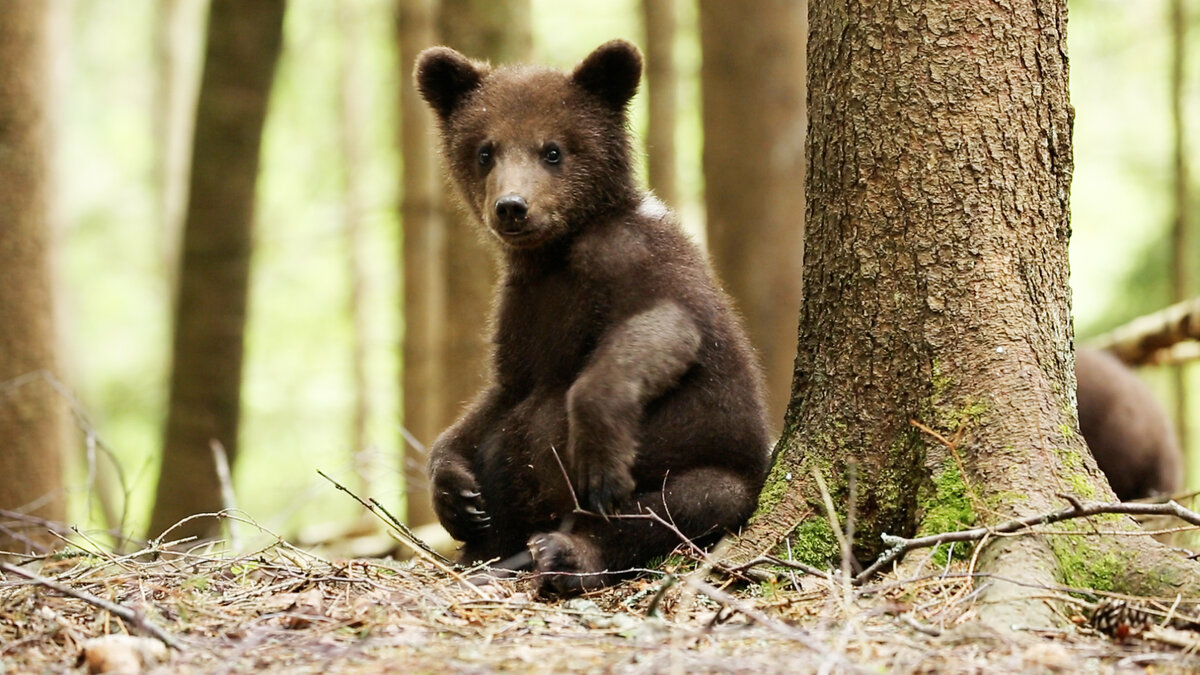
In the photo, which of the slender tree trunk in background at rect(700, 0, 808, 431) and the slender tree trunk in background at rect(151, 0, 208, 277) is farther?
the slender tree trunk in background at rect(151, 0, 208, 277)

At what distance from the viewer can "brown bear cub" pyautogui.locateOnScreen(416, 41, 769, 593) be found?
16.5ft

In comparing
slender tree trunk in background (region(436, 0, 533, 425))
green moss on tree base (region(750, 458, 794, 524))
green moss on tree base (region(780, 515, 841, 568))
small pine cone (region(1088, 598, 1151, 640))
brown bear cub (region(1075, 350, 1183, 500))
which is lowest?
brown bear cub (region(1075, 350, 1183, 500))

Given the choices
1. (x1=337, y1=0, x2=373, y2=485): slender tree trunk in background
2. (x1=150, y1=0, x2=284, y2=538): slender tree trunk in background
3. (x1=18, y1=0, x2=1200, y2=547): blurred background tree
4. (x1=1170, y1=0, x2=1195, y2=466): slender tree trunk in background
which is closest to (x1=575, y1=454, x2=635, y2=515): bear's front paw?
(x1=18, y1=0, x2=1200, y2=547): blurred background tree

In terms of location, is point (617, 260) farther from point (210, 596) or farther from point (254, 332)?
point (254, 332)

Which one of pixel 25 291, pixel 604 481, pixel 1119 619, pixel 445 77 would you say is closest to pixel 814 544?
pixel 604 481

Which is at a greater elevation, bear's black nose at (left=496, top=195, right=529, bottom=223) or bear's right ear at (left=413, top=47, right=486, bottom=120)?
bear's right ear at (left=413, top=47, right=486, bottom=120)

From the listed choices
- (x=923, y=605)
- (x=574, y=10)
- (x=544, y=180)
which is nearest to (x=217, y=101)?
(x=544, y=180)

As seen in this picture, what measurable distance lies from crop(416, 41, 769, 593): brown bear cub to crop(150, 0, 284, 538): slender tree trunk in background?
11.8 ft

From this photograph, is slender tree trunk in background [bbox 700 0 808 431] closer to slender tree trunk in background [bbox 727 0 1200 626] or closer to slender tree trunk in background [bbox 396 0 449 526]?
slender tree trunk in background [bbox 396 0 449 526]

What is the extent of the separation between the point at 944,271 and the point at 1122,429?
5811mm

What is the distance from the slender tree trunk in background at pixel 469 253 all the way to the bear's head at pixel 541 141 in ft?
10.9

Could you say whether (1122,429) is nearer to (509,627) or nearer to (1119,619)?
(1119,619)

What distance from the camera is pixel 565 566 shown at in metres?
4.84

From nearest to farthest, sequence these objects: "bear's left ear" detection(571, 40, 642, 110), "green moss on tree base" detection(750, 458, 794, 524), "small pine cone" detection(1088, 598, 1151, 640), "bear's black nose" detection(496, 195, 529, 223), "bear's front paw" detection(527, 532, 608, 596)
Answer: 1. "small pine cone" detection(1088, 598, 1151, 640)
2. "bear's front paw" detection(527, 532, 608, 596)
3. "green moss on tree base" detection(750, 458, 794, 524)
4. "bear's black nose" detection(496, 195, 529, 223)
5. "bear's left ear" detection(571, 40, 642, 110)
